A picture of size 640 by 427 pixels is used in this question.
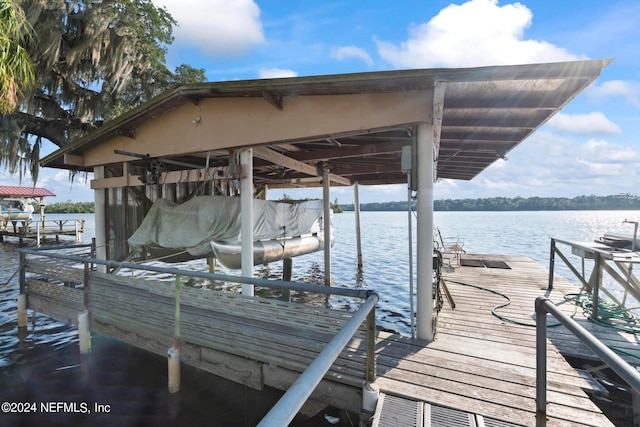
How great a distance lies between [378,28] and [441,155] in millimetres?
3293

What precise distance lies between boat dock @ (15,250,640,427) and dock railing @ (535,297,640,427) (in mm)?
606

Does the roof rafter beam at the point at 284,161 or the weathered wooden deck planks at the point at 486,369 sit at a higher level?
the roof rafter beam at the point at 284,161

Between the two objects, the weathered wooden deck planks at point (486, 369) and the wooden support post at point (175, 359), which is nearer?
the weathered wooden deck planks at point (486, 369)

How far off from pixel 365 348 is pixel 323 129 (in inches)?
120

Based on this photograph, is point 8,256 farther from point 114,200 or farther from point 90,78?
point 114,200

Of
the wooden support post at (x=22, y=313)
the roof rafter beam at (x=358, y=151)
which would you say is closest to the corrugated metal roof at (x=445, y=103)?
the roof rafter beam at (x=358, y=151)

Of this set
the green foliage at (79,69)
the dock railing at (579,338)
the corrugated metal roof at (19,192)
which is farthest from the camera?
the corrugated metal roof at (19,192)

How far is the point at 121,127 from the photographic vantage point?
6648 millimetres

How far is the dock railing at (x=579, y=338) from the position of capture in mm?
1271

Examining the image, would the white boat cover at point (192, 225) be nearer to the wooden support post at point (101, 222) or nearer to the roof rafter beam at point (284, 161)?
the roof rafter beam at point (284, 161)

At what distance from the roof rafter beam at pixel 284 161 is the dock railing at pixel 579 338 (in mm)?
4767

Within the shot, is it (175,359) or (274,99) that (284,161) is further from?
(175,359)

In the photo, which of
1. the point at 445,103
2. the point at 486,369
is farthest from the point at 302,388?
the point at 445,103

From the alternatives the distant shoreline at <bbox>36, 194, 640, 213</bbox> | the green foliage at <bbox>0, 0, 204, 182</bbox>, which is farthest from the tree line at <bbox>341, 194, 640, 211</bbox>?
the green foliage at <bbox>0, 0, 204, 182</bbox>
